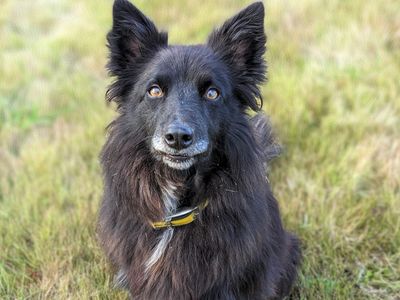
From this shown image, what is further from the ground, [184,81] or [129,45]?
[129,45]

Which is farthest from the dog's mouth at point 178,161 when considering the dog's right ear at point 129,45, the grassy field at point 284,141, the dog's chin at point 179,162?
the grassy field at point 284,141

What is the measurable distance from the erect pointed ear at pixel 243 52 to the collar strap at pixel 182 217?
0.85 meters

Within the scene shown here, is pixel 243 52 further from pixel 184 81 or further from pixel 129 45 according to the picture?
pixel 129 45

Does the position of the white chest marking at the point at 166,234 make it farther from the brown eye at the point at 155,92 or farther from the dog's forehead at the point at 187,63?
the dog's forehead at the point at 187,63

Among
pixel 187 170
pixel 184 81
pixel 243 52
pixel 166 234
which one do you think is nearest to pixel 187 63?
pixel 184 81

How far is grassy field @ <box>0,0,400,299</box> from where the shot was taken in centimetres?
373

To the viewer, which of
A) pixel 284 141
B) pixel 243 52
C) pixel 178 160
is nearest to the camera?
pixel 178 160

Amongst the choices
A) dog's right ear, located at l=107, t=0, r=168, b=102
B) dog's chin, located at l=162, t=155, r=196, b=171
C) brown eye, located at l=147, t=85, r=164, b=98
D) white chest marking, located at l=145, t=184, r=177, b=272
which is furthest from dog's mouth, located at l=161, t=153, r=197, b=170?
dog's right ear, located at l=107, t=0, r=168, b=102

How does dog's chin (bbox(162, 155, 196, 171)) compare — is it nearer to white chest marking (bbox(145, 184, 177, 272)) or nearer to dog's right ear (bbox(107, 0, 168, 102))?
white chest marking (bbox(145, 184, 177, 272))

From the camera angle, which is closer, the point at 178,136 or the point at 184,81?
the point at 178,136

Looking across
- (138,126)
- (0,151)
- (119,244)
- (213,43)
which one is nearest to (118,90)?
(138,126)

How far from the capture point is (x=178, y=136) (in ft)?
8.39

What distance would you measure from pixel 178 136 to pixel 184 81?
0.49 metres

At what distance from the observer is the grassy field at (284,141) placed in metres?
3.73
